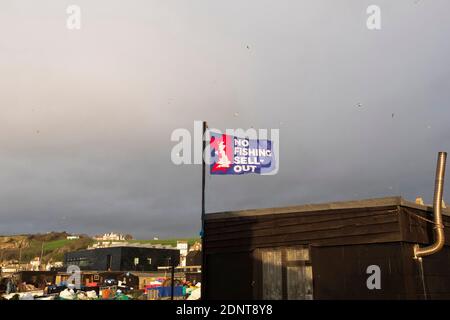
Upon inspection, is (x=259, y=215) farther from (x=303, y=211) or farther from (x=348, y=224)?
(x=348, y=224)

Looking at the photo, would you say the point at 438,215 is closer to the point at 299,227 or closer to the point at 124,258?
the point at 299,227

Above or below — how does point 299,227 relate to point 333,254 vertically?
above

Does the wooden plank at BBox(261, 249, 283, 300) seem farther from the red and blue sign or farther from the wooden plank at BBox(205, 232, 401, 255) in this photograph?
the red and blue sign

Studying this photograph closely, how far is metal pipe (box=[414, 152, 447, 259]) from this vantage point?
1225cm

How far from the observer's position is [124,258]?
77.7m

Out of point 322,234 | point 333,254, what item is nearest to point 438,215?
point 333,254

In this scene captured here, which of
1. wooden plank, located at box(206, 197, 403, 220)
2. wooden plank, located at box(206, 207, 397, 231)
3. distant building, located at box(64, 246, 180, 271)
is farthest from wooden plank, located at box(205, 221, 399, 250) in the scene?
distant building, located at box(64, 246, 180, 271)

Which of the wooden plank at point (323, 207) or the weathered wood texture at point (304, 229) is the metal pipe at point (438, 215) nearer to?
the weathered wood texture at point (304, 229)

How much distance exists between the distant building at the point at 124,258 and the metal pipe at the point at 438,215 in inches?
2558

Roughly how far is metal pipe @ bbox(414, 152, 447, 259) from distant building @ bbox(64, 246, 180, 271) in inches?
2558

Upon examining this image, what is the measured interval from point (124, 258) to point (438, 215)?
71.7 meters

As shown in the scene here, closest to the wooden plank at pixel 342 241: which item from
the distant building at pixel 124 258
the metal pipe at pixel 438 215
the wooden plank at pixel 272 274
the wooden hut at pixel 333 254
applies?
the wooden hut at pixel 333 254

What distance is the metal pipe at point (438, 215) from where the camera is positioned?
482 inches

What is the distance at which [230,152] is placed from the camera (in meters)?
18.6
